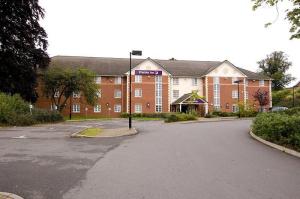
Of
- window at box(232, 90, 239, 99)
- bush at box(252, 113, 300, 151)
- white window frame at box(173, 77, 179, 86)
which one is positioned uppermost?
white window frame at box(173, 77, 179, 86)

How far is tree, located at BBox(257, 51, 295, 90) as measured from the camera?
105375 mm

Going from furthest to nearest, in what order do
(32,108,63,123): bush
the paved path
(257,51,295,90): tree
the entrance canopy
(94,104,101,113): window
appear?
1. (257,51,295,90): tree
2. (94,104,101,113): window
3. the entrance canopy
4. (32,108,63,123): bush
5. the paved path

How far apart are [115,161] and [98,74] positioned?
58.0m

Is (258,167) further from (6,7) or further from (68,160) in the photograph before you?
(6,7)

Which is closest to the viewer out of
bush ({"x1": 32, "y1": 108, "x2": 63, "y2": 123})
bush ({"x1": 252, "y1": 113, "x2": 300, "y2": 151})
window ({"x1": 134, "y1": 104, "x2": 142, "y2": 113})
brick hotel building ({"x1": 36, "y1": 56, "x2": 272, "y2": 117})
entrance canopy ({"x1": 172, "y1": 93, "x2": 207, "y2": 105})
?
bush ({"x1": 252, "y1": 113, "x2": 300, "y2": 151})

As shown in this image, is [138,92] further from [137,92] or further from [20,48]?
[20,48]

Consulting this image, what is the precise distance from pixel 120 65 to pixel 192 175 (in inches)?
2519

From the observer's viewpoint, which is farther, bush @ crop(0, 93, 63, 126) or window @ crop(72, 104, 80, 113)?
window @ crop(72, 104, 80, 113)

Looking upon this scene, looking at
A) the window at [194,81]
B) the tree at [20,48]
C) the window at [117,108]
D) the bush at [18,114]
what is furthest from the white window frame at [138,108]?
the bush at [18,114]

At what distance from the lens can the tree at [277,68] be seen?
105 m

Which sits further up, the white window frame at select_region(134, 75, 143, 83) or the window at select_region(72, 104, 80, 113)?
the white window frame at select_region(134, 75, 143, 83)

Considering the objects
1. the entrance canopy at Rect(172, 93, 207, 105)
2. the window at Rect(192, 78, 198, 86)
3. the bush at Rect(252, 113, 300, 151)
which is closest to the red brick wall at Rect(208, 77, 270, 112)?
the window at Rect(192, 78, 198, 86)

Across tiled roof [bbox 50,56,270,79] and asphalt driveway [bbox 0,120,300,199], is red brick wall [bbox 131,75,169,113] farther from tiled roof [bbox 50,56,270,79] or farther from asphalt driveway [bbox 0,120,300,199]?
asphalt driveway [bbox 0,120,300,199]

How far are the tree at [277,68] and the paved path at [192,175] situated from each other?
9382 cm
